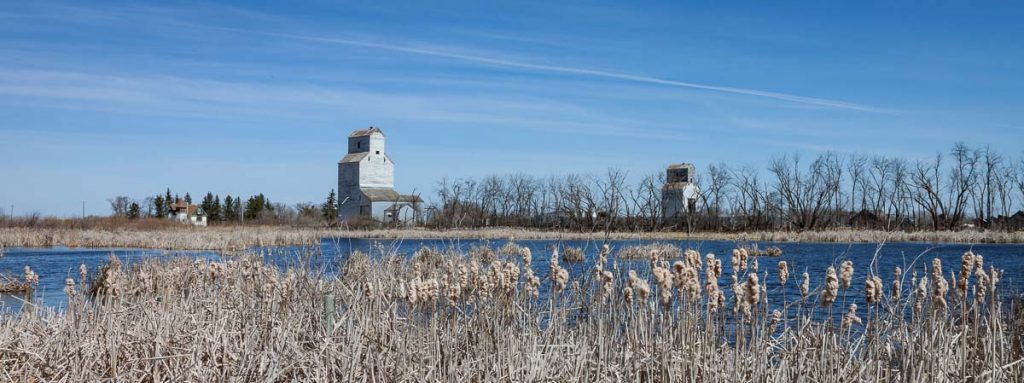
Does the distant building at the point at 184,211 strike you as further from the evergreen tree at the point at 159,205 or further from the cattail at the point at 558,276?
the cattail at the point at 558,276

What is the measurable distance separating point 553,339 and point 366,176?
247ft

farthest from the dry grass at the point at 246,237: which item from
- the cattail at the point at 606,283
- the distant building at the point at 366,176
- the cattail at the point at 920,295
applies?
the distant building at the point at 366,176

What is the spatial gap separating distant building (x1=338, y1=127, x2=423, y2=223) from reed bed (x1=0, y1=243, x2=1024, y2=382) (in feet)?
232

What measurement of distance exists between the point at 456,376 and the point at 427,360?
67 centimetres

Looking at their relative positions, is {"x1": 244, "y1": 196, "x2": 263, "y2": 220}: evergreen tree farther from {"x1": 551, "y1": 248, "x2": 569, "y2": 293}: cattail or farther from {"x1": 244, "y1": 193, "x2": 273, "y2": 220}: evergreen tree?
{"x1": 551, "y1": 248, "x2": 569, "y2": 293}: cattail

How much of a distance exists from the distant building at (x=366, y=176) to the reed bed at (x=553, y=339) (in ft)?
232

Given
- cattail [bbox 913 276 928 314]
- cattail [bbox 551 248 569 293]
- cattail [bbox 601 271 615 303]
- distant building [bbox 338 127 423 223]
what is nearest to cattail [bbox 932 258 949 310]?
cattail [bbox 913 276 928 314]

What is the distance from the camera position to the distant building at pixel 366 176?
7719cm

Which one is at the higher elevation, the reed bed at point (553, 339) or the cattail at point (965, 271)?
the cattail at point (965, 271)

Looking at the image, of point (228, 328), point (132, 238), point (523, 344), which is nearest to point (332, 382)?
point (523, 344)

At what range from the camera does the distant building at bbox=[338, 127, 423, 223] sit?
253ft

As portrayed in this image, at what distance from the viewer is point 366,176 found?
79688 millimetres

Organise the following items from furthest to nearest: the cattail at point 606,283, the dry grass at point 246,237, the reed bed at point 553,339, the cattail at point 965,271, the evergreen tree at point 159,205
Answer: the evergreen tree at point 159,205
the dry grass at point 246,237
the cattail at point 606,283
the cattail at point 965,271
the reed bed at point 553,339

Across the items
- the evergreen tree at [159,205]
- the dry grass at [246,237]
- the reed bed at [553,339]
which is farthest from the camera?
the evergreen tree at [159,205]
